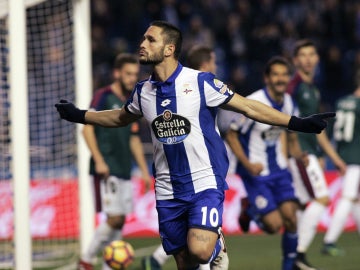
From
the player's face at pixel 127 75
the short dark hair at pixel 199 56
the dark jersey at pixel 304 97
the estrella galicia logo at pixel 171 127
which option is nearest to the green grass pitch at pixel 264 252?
the dark jersey at pixel 304 97

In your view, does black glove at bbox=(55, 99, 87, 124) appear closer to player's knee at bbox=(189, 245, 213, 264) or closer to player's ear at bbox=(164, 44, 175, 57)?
player's ear at bbox=(164, 44, 175, 57)

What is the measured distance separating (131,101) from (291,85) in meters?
3.78

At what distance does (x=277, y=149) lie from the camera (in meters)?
9.54

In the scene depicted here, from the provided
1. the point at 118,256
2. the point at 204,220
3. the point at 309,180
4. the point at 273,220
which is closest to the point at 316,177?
the point at 309,180

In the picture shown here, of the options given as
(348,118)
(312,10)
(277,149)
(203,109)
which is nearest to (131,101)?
(203,109)

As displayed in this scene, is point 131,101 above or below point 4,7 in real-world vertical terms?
below

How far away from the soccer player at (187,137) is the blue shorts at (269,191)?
2397mm

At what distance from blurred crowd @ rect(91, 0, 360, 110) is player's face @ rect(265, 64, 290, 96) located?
327 inches

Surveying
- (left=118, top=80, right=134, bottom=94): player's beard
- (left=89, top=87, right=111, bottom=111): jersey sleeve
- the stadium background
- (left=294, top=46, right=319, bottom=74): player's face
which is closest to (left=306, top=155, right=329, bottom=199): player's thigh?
(left=294, top=46, right=319, bottom=74): player's face

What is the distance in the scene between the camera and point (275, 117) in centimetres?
677

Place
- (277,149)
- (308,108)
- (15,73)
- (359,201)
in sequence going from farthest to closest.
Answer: (359,201) → (308,108) → (277,149) → (15,73)

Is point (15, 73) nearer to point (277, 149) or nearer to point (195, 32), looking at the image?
point (277, 149)

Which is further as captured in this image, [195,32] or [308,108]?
[195,32]

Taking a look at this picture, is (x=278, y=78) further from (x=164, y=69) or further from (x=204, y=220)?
(x=204, y=220)
